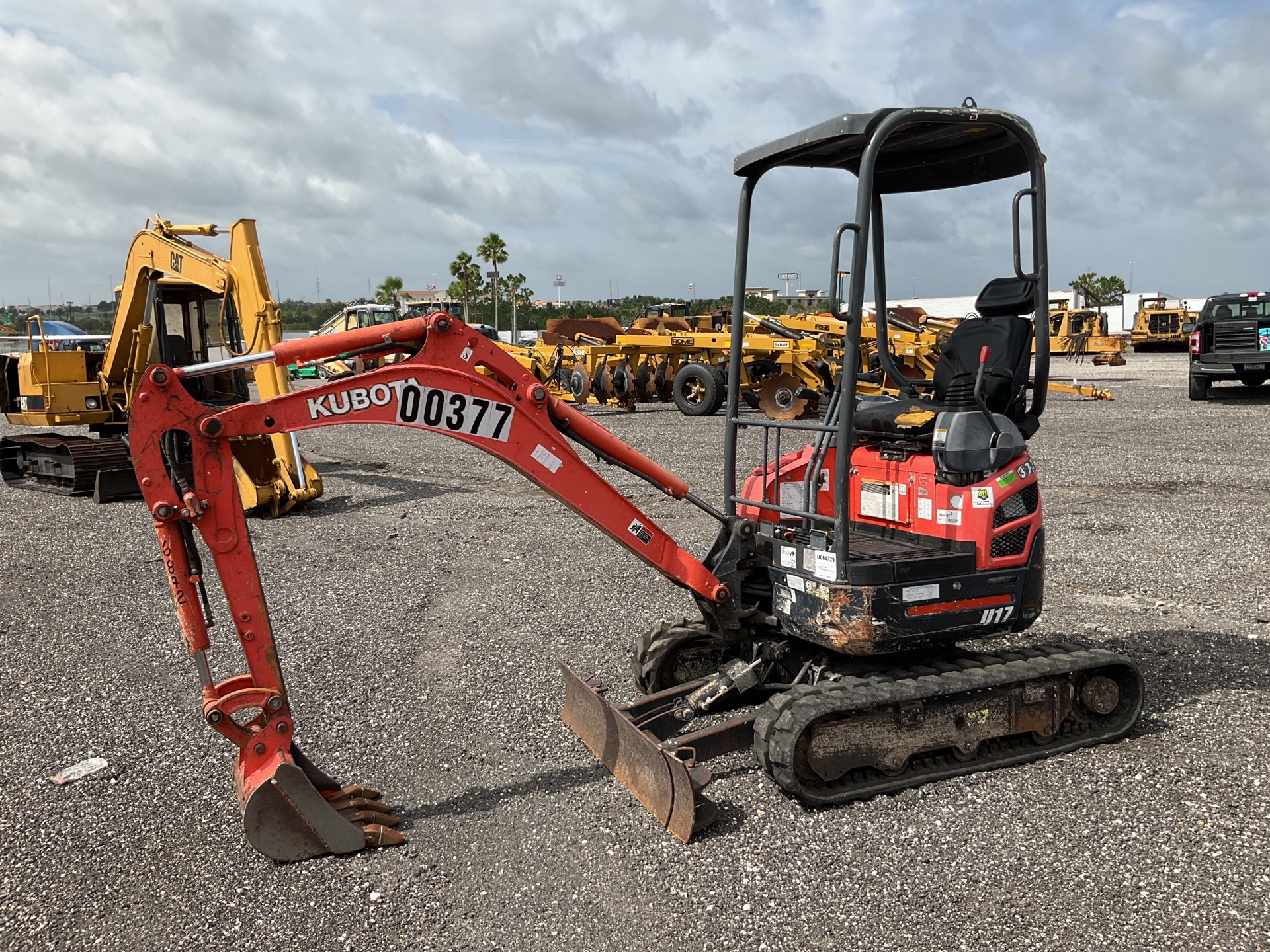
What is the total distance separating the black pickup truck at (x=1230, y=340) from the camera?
20578mm

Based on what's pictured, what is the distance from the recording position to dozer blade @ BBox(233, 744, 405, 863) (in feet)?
12.7

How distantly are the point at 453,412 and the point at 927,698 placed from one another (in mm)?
2500

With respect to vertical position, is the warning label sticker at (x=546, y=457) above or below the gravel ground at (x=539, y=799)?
above

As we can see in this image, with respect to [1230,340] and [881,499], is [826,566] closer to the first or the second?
[881,499]

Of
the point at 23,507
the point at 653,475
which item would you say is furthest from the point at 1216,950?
the point at 23,507

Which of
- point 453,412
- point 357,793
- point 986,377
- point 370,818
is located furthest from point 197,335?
point 986,377

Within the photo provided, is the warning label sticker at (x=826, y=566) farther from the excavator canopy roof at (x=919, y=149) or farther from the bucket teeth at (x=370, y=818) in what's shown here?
the bucket teeth at (x=370, y=818)

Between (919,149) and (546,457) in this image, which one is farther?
(919,149)

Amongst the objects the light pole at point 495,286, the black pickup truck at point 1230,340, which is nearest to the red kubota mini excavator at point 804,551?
the black pickup truck at point 1230,340

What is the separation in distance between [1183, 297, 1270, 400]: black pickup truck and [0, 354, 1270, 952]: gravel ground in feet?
47.5

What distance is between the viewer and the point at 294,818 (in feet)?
12.8

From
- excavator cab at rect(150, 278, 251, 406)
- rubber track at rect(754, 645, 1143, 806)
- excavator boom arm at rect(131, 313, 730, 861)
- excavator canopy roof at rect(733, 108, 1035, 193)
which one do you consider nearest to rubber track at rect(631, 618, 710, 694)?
rubber track at rect(754, 645, 1143, 806)

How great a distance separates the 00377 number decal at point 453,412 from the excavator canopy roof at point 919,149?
184 centimetres

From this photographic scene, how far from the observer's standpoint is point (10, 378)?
47.0ft
